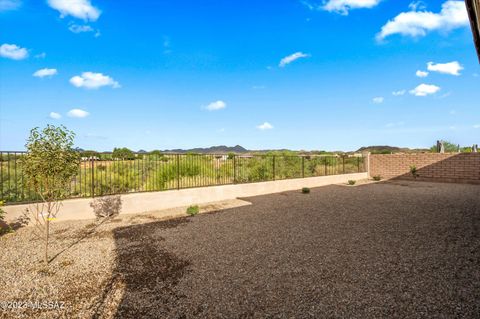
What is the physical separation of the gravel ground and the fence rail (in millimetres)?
1954

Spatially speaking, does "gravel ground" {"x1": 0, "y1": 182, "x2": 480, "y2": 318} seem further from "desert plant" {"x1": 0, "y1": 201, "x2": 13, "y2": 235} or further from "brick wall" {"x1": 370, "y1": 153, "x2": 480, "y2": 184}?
"brick wall" {"x1": 370, "y1": 153, "x2": 480, "y2": 184}

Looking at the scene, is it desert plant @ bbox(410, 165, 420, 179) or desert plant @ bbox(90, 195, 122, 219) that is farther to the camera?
desert plant @ bbox(410, 165, 420, 179)

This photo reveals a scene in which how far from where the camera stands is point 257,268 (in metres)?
4.75

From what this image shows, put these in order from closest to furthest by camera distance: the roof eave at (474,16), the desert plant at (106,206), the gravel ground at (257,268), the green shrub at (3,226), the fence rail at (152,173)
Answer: the gravel ground at (257,268)
the roof eave at (474,16)
the green shrub at (3,226)
the fence rail at (152,173)
the desert plant at (106,206)

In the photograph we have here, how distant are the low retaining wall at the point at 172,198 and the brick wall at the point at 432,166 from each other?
8998mm

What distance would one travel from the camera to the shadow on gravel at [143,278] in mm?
3534

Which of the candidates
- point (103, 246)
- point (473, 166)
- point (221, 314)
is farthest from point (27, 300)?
point (473, 166)

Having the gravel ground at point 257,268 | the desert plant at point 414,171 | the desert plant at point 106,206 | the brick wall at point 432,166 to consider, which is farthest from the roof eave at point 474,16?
the desert plant at point 414,171

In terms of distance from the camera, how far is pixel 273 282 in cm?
420

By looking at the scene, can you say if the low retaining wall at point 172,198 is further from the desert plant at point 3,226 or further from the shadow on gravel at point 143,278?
the shadow on gravel at point 143,278

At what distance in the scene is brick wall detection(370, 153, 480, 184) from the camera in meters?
17.6

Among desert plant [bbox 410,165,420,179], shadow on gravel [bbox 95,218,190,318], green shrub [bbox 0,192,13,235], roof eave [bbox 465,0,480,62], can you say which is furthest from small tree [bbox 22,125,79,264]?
desert plant [bbox 410,165,420,179]

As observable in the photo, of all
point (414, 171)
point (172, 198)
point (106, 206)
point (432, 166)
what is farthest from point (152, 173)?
point (432, 166)

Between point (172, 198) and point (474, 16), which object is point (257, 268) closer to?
point (172, 198)
